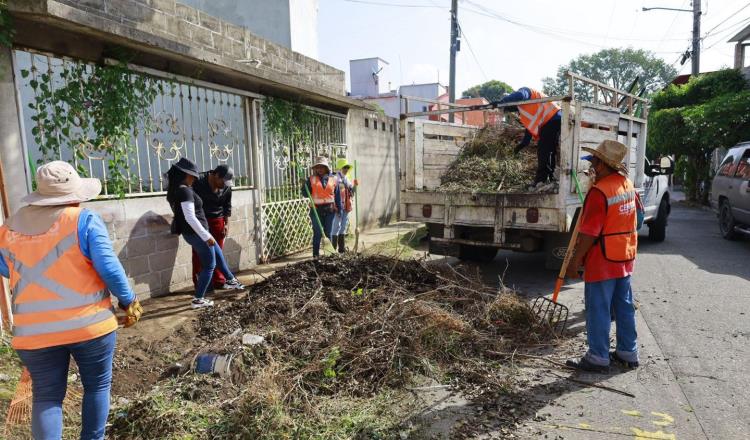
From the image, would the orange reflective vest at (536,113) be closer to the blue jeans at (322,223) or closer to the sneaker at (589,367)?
the blue jeans at (322,223)

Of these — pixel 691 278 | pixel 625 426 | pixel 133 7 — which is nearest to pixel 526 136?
pixel 691 278

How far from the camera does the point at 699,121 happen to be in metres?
13.3

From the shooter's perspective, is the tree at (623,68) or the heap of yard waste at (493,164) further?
the tree at (623,68)

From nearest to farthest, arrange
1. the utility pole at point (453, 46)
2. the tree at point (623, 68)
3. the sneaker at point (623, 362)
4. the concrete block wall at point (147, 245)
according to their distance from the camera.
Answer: the sneaker at point (623, 362) < the concrete block wall at point (147, 245) < the utility pole at point (453, 46) < the tree at point (623, 68)

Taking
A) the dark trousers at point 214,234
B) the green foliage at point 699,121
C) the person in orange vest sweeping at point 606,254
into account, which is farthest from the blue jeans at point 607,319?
the green foliage at point 699,121

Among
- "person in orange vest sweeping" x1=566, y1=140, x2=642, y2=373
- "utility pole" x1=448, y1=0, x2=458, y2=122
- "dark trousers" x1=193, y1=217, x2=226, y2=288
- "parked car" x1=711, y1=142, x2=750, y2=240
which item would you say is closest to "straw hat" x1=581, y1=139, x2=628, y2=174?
"person in orange vest sweeping" x1=566, y1=140, x2=642, y2=373

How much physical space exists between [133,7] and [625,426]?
238 inches

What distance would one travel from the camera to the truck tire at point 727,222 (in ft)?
29.2

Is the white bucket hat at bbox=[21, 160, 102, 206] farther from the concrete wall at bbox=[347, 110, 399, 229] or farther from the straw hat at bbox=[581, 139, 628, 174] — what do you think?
the concrete wall at bbox=[347, 110, 399, 229]

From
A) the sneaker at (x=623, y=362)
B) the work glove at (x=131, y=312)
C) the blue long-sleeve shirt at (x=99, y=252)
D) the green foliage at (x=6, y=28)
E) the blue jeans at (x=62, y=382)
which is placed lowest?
the sneaker at (x=623, y=362)

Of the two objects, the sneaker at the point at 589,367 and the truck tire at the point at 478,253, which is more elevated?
the truck tire at the point at 478,253

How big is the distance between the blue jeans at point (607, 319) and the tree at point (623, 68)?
49.8 meters

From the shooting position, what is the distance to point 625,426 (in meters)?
2.85

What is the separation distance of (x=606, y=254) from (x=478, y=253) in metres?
3.67
